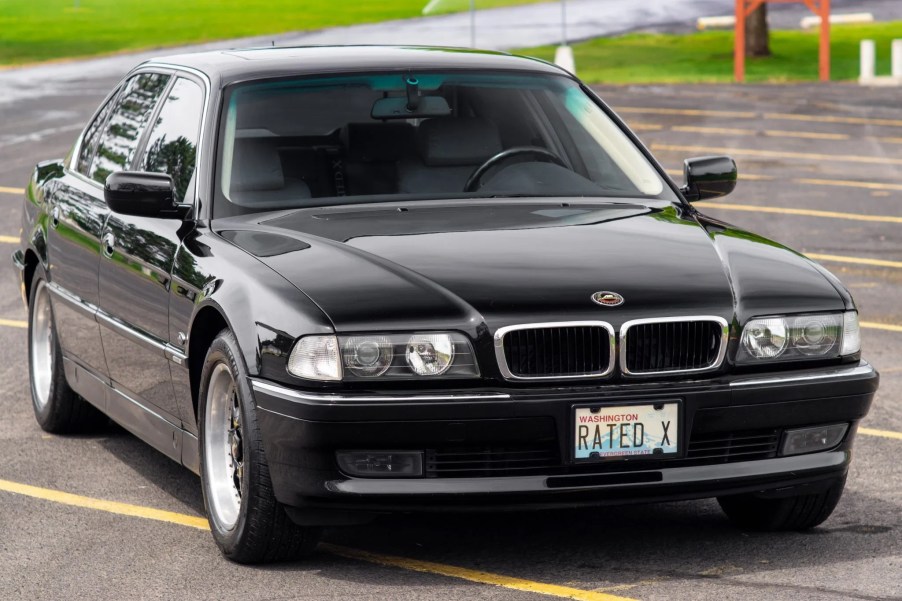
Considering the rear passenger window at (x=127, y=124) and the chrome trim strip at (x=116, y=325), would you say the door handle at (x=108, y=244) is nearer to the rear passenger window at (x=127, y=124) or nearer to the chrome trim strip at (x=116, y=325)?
the chrome trim strip at (x=116, y=325)

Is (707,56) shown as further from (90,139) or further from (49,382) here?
(49,382)

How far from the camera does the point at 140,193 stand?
6.11 m

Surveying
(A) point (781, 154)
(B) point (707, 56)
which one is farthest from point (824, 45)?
(A) point (781, 154)

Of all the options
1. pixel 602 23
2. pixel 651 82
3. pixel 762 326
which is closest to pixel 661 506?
pixel 762 326

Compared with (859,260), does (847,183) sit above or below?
below

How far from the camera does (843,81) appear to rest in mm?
32312

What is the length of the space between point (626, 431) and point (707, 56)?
3530 centimetres

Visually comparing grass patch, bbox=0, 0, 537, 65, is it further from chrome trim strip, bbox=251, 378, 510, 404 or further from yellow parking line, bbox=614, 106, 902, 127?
chrome trim strip, bbox=251, 378, 510, 404

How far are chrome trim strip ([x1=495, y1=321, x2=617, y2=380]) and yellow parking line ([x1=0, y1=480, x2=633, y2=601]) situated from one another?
2.08 ft

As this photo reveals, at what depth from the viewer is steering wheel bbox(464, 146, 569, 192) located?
6590mm

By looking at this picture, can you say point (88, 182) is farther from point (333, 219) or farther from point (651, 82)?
point (651, 82)

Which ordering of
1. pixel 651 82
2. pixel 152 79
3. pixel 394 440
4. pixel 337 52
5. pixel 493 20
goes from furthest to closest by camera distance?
pixel 493 20
pixel 651 82
pixel 152 79
pixel 337 52
pixel 394 440

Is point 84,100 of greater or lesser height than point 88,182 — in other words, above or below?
below

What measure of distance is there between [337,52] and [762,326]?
2401 millimetres
